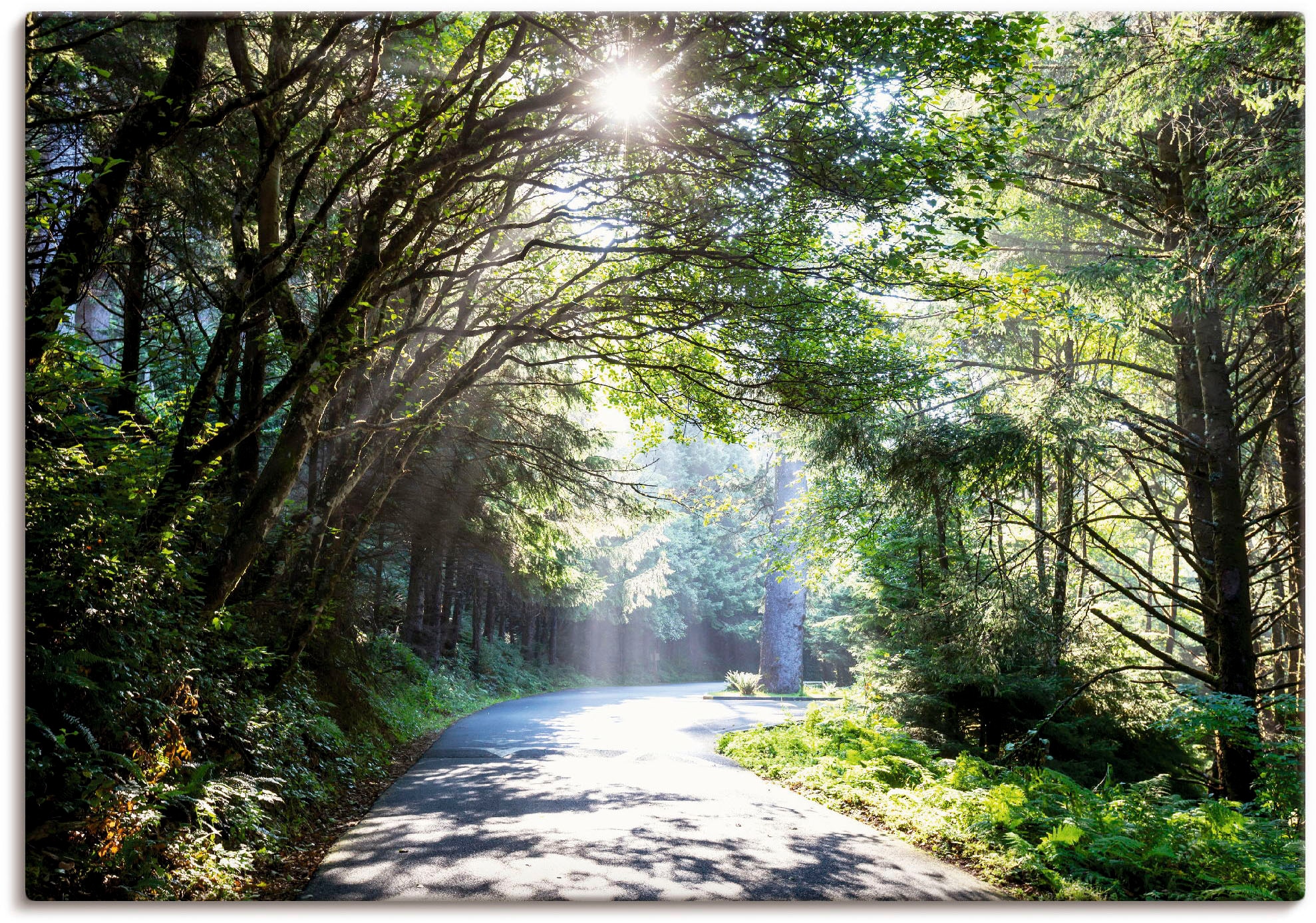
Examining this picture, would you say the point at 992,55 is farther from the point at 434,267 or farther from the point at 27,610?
the point at 27,610

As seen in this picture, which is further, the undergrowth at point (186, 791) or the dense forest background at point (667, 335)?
the dense forest background at point (667, 335)

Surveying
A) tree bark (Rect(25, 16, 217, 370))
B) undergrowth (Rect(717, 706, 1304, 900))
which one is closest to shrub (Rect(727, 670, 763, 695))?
undergrowth (Rect(717, 706, 1304, 900))

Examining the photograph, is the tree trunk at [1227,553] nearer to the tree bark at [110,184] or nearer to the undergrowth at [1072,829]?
the undergrowth at [1072,829]

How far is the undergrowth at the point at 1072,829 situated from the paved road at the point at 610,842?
31 centimetres

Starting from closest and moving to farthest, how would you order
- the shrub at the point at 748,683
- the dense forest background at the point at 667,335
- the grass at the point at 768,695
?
the dense forest background at the point at 667,335 < the grass at the point at 768,695 < the shrub at the point at 748,683

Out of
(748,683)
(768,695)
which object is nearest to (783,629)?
(748,683)

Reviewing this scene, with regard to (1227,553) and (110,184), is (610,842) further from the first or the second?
(1227,553)

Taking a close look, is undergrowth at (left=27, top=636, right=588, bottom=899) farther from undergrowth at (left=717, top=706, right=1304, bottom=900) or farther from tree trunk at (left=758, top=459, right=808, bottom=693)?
tree trunk at (left=758, top=459, right=808, bottom=693)

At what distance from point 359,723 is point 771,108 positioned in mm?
7563

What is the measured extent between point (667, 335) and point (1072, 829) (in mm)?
5382

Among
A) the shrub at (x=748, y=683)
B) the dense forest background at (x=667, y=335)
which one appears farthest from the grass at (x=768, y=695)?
the dense forest background at (x=667, y=335)

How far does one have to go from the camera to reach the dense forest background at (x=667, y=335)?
13.2 feet

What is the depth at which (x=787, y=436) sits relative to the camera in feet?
32.4

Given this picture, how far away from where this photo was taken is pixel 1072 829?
3988 millimetres
